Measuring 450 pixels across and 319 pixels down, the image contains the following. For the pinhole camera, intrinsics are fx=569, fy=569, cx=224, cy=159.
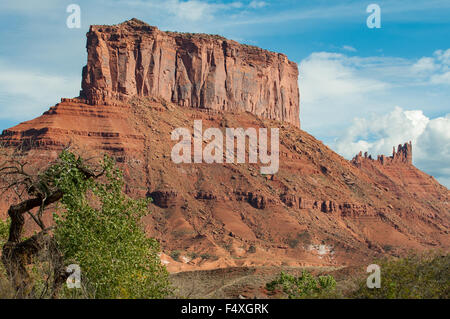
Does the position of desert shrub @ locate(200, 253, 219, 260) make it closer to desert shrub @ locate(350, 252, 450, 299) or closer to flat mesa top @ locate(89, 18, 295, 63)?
desert shrub @ locate(350, 252, 450, 299)

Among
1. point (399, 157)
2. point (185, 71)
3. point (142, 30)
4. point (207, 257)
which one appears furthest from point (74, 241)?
point (399, 157)

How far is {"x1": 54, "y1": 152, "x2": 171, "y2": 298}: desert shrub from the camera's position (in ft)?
60.4

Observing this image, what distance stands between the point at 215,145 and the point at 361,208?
1176 inches

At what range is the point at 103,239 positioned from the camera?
62.7ft

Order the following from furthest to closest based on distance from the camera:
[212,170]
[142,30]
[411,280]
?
[142,30], [212,170], [411,280]

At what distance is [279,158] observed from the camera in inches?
4365

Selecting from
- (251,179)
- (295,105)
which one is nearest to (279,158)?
(251,179)

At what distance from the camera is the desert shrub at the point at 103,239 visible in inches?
725

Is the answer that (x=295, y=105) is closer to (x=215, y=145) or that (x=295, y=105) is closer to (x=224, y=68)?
(x=224, y=68)

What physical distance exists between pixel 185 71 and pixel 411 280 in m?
108

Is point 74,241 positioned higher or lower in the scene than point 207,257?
higher

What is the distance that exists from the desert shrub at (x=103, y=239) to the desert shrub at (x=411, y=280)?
23.9 feet

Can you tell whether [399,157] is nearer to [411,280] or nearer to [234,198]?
[234,198]

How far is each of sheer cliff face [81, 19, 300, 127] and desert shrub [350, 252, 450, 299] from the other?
88365 millimetres
